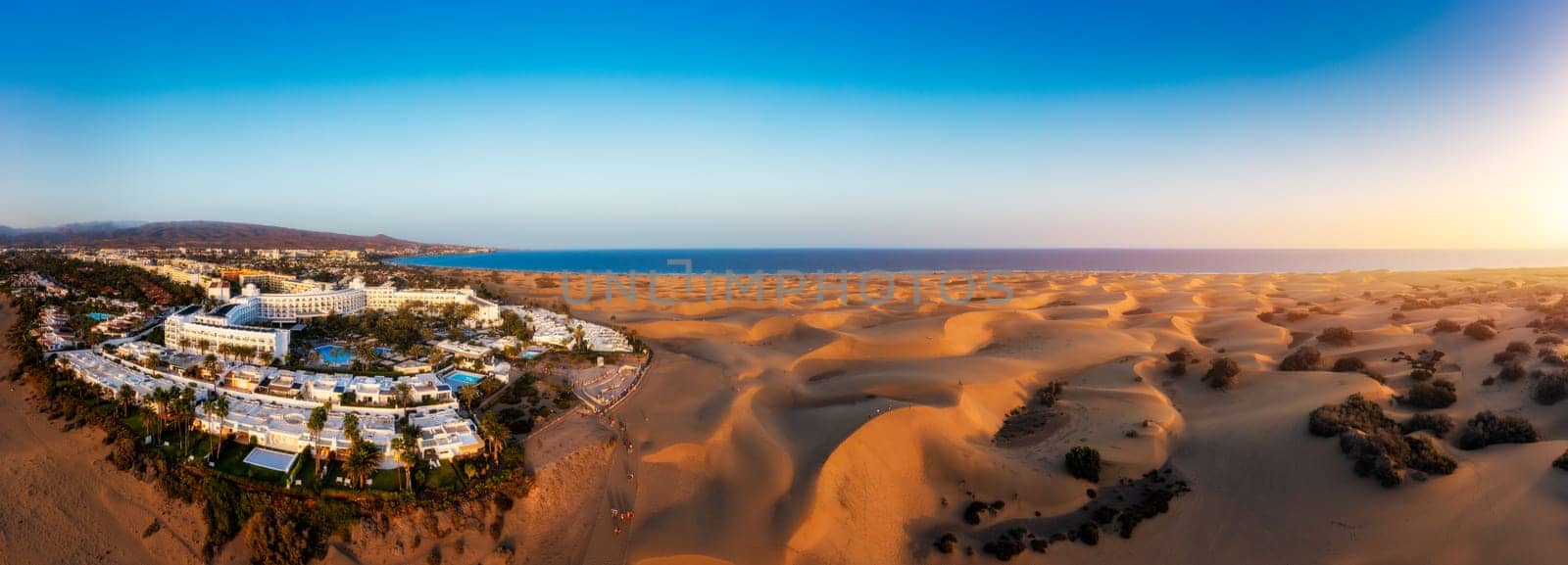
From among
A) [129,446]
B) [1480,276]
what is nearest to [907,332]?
[129,446]

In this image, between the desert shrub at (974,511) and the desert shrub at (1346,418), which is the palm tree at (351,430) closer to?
the desert shrub at (974,511)

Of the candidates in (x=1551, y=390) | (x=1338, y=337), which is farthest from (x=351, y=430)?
(x=1338, y=337)

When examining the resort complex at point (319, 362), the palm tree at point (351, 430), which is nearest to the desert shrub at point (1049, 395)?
the resort complex at point (319, 362)

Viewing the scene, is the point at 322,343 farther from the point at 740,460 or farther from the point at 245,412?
the point at 740,460

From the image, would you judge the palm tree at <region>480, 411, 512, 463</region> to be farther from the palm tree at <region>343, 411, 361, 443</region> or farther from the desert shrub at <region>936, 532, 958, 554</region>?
the desert shrub at <region>936, 532, 958, 554</region>

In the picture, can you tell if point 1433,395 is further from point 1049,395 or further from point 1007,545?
point 1007,545
